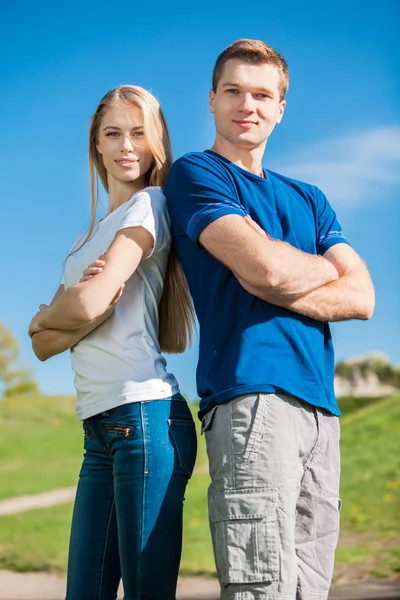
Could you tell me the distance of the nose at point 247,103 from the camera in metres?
1.73

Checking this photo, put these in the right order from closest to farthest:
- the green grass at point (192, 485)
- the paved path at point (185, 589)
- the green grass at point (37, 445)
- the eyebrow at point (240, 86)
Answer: the eyebrow at point (240, 86) < the paved path at point (185, 589) < the green grass at point (192, 485) < the green grass at point (37, 445)

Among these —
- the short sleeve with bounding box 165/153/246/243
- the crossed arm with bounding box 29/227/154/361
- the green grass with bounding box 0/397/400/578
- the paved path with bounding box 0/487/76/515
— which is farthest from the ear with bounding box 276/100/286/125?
the paved path with bounding box 0/487/76/515

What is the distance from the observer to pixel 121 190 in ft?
6.10

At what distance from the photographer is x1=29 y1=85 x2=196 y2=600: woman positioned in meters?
1.51

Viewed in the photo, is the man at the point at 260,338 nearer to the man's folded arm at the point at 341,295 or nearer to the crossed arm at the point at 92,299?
the man's folded arm at the point at 341,295

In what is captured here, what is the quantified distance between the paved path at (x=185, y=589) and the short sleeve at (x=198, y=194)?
3425 millimetres

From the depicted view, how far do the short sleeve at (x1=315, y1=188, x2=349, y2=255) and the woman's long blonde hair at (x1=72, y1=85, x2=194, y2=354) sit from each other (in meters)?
0.34

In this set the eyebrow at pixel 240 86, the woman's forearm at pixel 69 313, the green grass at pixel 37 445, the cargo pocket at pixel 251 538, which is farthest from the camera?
the green grass at pixel 37 445

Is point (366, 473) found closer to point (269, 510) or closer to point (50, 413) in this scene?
point (50, 413)

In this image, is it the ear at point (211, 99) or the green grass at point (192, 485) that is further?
the green grass at point (192, 485)

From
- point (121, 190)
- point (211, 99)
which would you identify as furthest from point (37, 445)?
point (211, 99)

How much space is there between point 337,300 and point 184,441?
0.45m

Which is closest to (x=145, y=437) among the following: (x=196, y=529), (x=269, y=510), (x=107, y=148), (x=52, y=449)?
(x=269, y=510)

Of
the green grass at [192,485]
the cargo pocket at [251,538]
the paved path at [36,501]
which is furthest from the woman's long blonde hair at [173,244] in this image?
the paved path at [36,501]
